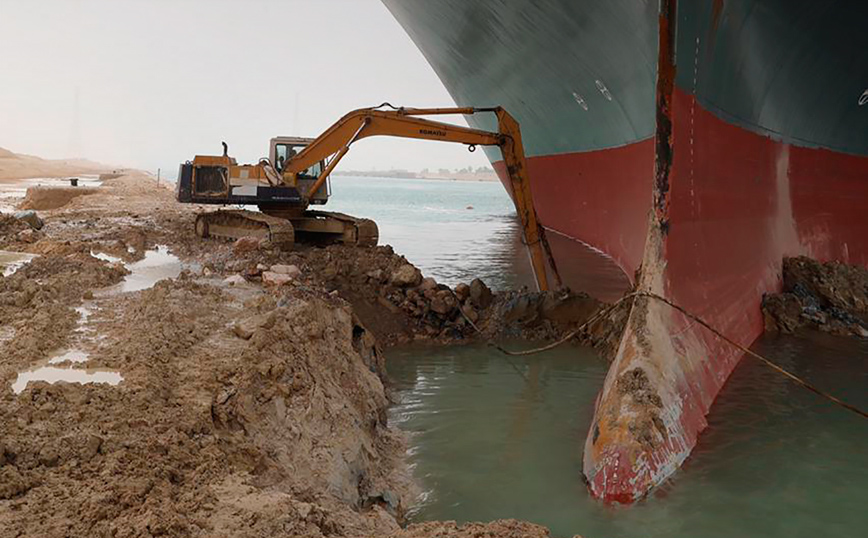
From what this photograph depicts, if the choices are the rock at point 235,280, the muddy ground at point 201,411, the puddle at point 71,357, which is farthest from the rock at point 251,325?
the rock at point 235,280

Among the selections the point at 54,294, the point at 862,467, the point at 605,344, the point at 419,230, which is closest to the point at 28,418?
the point at 54,294

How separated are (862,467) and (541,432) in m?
2.24

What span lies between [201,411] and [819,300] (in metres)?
8.20

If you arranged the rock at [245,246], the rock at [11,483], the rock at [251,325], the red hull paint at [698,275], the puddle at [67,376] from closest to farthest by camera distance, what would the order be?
1. the rock at [11,483]
2. the puddle at [67,376]
3. the red hull paint at [698,275]
4. the rock at [251,325]
5. the rock at [245,246]

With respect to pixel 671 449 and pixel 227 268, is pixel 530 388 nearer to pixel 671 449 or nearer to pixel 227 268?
pixel 671 449

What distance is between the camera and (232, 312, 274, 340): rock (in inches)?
185

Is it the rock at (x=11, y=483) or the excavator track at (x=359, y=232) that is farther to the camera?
the excavator track at (x=359, y=232)

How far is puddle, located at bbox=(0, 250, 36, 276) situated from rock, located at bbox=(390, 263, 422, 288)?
13.5ft

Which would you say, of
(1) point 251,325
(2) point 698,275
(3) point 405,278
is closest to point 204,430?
(1) point 251,325

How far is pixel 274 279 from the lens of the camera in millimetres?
6602

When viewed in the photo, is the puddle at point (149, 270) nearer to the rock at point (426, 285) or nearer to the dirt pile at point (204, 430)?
the dirt pile at point (204, 430)

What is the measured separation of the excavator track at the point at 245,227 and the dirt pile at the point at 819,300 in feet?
21.0

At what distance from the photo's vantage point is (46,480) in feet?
8.29

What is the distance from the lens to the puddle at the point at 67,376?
362cm
